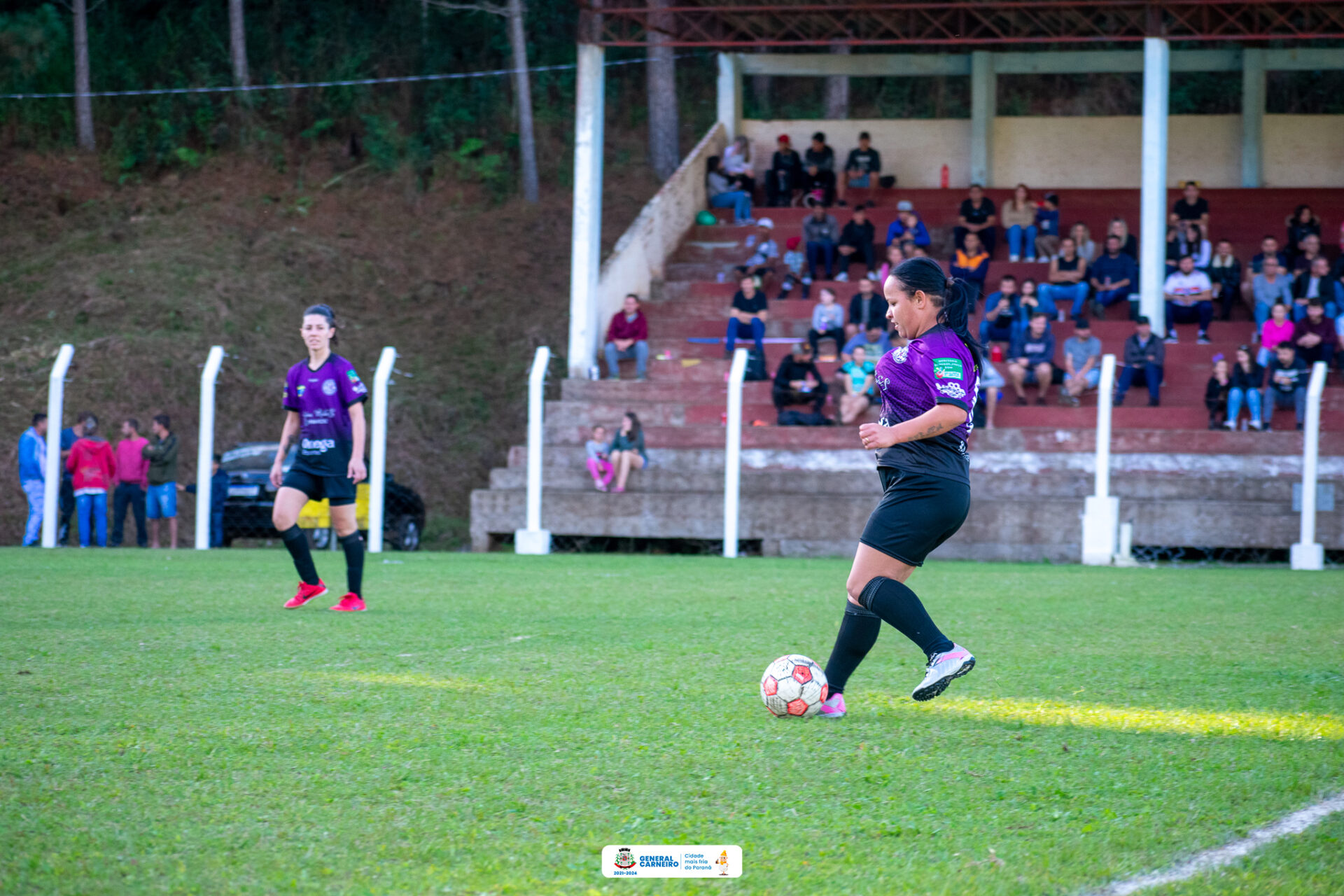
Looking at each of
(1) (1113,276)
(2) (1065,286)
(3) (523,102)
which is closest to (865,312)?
(2) (1065,286)

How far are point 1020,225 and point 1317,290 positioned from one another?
529cm

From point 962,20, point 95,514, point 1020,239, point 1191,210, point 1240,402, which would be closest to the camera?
point 1240,402

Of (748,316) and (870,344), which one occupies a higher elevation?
(748,316)

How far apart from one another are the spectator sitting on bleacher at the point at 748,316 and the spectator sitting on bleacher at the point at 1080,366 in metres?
4.37

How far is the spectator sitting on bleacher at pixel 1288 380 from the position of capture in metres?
17.9

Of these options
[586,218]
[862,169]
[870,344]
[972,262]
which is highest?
[862,169]

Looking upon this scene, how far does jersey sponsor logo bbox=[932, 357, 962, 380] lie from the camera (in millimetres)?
4961

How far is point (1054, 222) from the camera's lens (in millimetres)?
23750

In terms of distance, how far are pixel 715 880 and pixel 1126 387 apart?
1731cm

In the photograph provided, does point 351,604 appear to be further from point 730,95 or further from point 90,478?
point 730,95

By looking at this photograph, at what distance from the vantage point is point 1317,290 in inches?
783

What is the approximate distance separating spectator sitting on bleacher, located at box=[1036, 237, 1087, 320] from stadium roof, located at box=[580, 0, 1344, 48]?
3.36 m

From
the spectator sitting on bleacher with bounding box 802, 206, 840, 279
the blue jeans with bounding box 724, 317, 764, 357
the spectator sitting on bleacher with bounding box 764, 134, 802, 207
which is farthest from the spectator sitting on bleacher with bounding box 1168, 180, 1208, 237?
the blue jeans with bounding box 724, 317, 764, 357

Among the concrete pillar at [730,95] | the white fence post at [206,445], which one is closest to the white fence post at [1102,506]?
the white fence post at [206,445]
